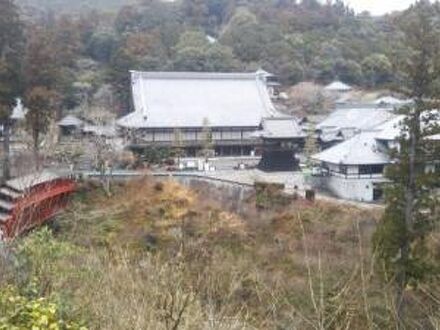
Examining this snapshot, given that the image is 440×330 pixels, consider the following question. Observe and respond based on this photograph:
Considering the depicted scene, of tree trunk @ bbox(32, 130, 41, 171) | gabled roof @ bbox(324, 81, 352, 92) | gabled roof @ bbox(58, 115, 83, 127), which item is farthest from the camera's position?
gabled roof @ bbox(324, 81, 352, 92)

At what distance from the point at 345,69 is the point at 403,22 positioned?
3055cm

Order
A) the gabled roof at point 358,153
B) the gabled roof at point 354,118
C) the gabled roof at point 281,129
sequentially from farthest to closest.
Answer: the gabled roof at point 354,118 → the gabled roof at point 281,129 → the gabled roof at point 358,153

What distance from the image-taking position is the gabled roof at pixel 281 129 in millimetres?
25712

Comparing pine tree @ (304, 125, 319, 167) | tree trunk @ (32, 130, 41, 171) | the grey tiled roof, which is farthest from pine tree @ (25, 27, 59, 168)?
pine tree @ (304, 125, 319, 167)

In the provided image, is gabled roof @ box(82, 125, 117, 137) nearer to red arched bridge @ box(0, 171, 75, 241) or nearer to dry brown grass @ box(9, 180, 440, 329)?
dry brown grass @ box(9, 180, 440, 329)

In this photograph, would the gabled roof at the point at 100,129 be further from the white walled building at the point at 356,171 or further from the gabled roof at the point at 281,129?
the white walled building at the point at 356,171

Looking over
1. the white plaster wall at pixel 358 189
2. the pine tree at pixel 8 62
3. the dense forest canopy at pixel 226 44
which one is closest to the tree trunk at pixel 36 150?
the pine tree at pixel 8 62

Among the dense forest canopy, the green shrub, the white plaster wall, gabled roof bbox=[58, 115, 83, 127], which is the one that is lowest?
the white plaster wall

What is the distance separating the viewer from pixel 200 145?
1105 inches

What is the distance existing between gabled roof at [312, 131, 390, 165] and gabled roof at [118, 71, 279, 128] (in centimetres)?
531

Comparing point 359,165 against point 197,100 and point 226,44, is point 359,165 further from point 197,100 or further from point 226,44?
point 226,44

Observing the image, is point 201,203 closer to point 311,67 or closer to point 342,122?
point 342,122

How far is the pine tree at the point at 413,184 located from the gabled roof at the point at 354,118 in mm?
14789

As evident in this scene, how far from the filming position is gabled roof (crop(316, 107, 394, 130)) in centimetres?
2908
